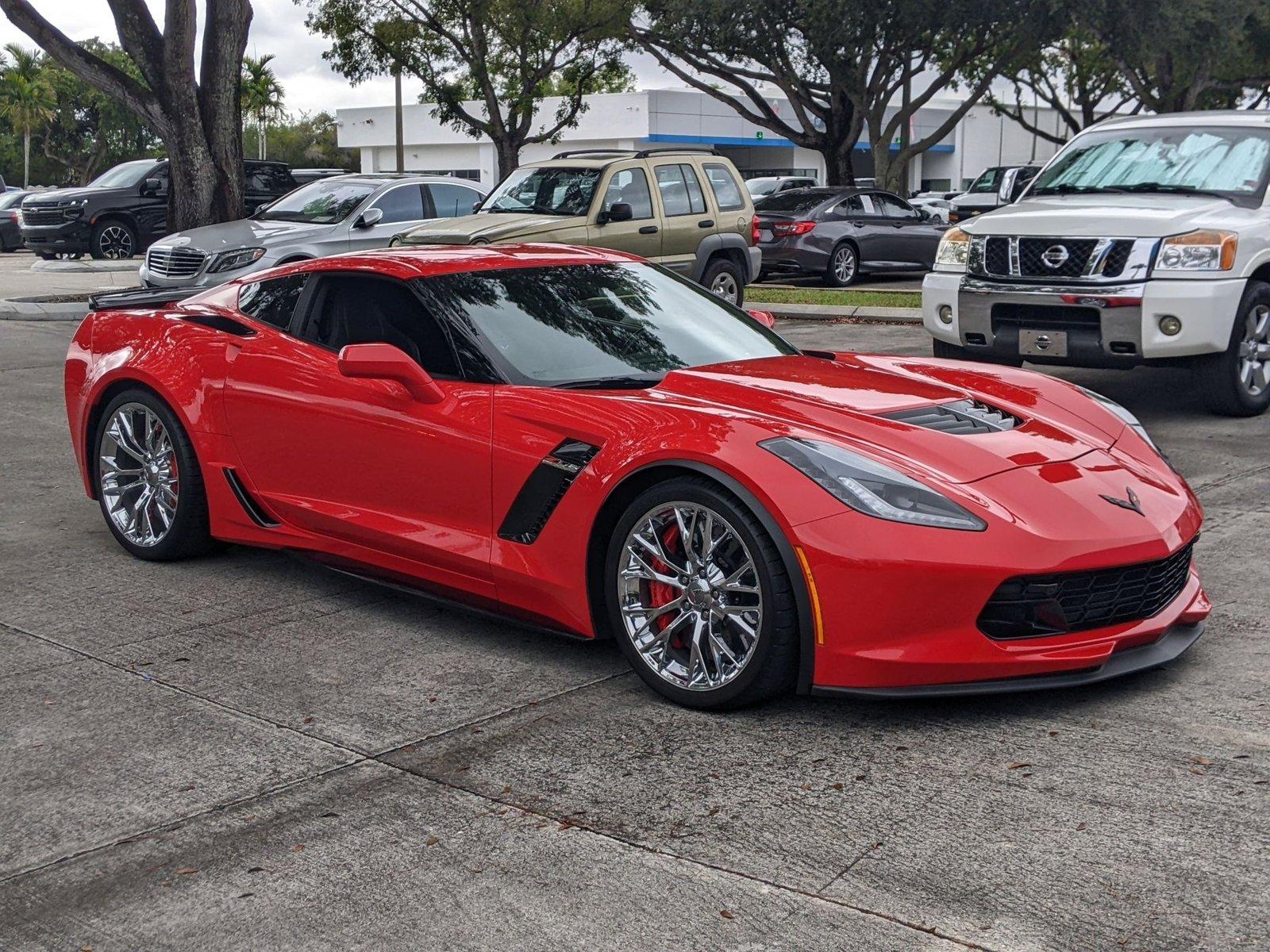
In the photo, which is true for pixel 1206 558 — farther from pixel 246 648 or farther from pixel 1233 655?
pixel 246 648

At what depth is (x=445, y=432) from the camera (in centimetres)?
499

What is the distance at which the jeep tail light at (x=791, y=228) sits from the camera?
21.6m

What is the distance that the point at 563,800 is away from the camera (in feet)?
12.3

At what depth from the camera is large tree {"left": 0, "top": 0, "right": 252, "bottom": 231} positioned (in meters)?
18.9

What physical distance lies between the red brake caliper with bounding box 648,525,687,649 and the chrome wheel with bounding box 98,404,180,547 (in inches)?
97.5

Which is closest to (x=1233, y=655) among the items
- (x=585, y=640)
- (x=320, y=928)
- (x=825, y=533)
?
(x=825, y=533)

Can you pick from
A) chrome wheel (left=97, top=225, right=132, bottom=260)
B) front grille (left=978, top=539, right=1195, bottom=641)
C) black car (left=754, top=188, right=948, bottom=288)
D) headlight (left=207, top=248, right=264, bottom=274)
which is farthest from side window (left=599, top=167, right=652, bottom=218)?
chrome wheel (left=97, top=225, right=132, bottom=260)

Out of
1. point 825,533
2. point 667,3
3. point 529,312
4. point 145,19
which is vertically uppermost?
point 667,3

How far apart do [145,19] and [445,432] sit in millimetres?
16150

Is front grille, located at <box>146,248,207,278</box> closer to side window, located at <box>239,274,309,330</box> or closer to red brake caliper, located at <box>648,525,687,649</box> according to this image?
side window, located at <box>239,274,309,330</box>

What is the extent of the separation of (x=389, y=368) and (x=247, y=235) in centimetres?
1317

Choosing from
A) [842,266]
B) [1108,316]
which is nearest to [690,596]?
[1108,316]

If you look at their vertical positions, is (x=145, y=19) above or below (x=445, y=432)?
above

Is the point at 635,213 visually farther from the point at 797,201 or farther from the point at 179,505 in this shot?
the point at 179,505
